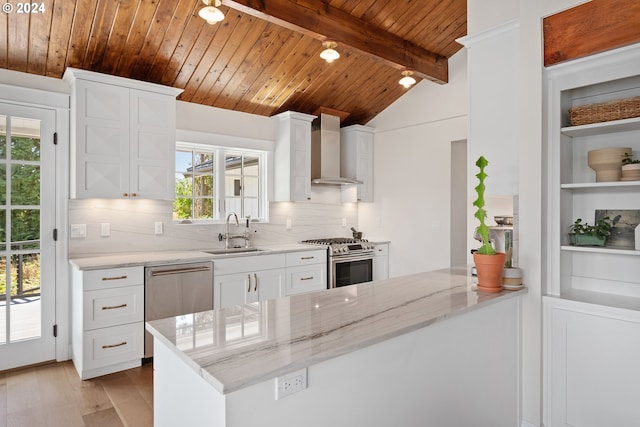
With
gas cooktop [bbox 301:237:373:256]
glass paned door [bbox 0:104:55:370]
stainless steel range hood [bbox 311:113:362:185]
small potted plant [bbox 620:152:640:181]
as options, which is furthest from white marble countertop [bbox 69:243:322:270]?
small potted plant [bbox 620:152:640:181]

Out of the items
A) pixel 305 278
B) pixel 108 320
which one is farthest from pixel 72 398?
pixel 305 278

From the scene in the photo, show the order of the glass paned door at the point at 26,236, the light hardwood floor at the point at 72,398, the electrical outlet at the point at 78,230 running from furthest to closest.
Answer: the electrical outlet at the point at 78,230 < the glass paned door at the point at 26,236 < the light hardwood floor at the point at 72,398

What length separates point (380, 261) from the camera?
17.5ft

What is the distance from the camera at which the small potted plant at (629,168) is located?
6.74 feet

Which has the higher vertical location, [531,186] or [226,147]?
[226,147]

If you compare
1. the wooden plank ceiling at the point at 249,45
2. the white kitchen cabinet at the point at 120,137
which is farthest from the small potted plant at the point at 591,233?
the white kitchen cabinet at the point at 120,137

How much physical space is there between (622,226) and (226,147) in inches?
149

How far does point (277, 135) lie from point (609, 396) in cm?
408

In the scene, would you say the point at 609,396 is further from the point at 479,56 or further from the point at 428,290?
the point at 479,56

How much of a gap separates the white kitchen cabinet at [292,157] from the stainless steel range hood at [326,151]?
235 mm

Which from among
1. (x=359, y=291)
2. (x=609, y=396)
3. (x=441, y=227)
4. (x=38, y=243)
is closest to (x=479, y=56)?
(x=359, y=291)

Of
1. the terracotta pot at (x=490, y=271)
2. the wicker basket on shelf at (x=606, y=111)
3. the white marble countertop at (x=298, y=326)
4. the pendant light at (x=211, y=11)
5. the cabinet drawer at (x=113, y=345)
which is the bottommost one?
the cabinet drawer at (x=113, y=345)

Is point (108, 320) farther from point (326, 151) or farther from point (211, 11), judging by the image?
point (326, 151)

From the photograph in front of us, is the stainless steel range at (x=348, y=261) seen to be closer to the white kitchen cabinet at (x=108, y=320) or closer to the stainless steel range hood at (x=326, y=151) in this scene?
the stainless steel range hood at (x=326, y=151)
